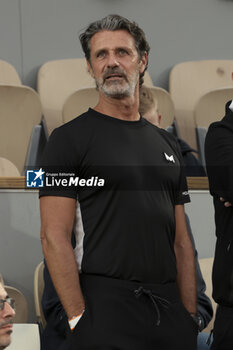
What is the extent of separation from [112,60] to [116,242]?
15.8 inches

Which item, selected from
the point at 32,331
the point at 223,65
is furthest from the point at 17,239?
the point at 223,65

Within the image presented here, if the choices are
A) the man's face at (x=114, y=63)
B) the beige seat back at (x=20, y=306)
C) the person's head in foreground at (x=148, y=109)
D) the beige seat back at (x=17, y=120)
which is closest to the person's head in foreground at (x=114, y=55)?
the man's face at (x=114, y=63)

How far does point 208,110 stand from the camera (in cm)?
284

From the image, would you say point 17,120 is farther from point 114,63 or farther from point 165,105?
point 114,63

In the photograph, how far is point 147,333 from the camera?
1178 mm

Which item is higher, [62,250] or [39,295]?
[62,250]

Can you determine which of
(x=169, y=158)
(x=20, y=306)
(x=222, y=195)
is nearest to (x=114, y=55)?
(x=169, y=158)

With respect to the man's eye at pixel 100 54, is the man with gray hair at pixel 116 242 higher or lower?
lower

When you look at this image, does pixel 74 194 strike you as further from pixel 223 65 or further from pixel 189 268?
pixel 223 65

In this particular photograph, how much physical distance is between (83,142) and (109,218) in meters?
0.16

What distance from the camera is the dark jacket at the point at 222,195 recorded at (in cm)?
126

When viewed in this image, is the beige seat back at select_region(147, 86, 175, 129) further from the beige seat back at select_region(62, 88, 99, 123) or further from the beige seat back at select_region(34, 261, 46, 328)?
the beige seat back at select_region(34, 261, 46, 328)

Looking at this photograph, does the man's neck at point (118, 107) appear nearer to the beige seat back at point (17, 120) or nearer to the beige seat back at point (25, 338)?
the beige seat back at point (25, 338)

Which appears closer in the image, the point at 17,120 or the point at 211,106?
the point at 17,120
